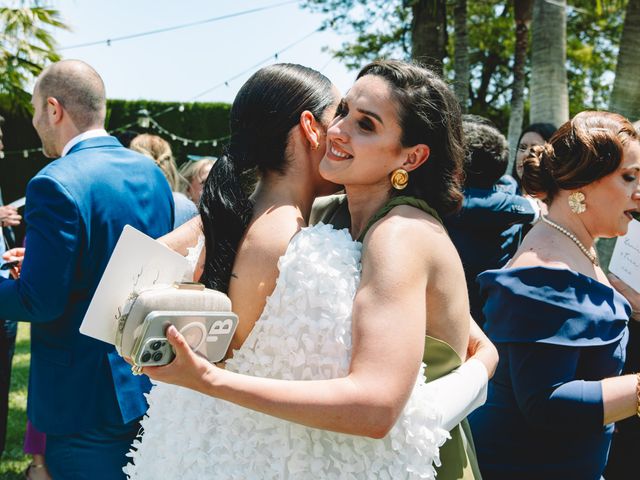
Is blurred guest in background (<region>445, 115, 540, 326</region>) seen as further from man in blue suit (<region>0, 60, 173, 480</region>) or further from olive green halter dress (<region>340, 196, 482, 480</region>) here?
olive green halter dress (<region>340, 196, 482, 480</region>)

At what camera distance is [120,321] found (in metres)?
1.27

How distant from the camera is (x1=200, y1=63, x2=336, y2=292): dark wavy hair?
166cm

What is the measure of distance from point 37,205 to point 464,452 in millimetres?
1825

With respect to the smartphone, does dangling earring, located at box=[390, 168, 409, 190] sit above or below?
above

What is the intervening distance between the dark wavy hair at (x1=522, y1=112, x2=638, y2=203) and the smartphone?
1460 millimetres

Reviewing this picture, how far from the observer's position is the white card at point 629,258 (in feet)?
8.59

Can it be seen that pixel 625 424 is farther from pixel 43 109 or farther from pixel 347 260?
pixel 43 109

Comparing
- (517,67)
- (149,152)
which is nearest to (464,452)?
(149,152)

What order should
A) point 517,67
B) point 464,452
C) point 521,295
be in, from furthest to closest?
point 517,67 → point 521,295 → point 464,452

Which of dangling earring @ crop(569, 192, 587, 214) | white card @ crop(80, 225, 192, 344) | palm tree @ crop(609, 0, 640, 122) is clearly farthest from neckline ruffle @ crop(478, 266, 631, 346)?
palm tree @ crop(609, 0, 640, 122)

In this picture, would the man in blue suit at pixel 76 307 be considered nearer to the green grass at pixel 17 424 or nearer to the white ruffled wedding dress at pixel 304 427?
the white ruffled wedding dress at pixel 304 427

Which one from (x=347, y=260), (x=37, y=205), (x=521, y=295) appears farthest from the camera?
(x=37, y=205)

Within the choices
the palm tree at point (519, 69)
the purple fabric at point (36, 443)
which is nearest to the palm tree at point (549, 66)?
the palm tree at point (519, 69)

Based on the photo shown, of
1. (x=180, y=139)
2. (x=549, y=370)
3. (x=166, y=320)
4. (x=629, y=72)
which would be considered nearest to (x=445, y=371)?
(x=549, y=370)
